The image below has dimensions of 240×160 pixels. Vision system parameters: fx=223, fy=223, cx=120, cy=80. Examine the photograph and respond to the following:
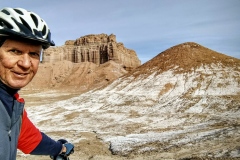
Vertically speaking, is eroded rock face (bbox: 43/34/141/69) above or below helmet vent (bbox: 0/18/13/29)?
above

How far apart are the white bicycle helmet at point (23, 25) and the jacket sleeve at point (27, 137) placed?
3.28ft

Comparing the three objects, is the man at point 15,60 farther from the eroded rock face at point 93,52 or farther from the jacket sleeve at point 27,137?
the eroded rock face at point 93,52

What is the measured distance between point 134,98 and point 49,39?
25590 millimetres

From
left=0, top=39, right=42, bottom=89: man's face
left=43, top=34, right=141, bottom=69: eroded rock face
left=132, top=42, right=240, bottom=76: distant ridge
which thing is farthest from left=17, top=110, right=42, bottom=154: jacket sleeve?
left=43, top=34, right=141, bottom=69: eroded rock face

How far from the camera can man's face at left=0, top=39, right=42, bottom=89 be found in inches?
95.2

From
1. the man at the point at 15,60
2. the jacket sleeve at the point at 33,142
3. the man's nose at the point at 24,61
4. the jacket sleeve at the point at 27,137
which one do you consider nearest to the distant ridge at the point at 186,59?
the jacket sleeve at the point at 33,142

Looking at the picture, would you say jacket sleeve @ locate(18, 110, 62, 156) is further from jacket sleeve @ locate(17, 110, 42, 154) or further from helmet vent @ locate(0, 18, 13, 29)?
helmet vent @ locate(0, 18, 13, 29)

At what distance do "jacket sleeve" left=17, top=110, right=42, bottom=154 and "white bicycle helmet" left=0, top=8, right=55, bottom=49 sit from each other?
39.3 inches

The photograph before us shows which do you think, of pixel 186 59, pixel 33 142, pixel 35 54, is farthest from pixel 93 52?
pixel 35 54

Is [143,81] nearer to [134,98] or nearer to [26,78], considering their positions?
[134,98]

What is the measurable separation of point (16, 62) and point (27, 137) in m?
1.04

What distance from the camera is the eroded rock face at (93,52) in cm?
11500

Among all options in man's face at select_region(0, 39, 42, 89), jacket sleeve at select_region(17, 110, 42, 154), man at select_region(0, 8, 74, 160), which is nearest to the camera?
man at select_region(0, 8, 74, 160)

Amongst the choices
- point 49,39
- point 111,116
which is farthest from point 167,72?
point 49,39
